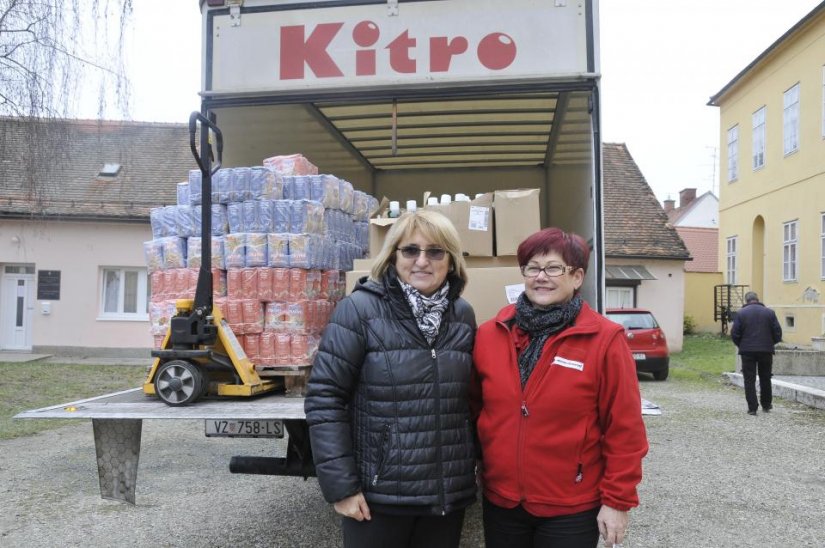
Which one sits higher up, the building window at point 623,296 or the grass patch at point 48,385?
the building window at point 623,296

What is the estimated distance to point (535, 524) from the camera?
225cm

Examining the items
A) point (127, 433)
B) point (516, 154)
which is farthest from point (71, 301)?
point (127, 433)

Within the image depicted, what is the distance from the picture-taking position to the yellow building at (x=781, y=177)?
16391 millimetres

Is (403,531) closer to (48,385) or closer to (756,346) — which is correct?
(756,346)

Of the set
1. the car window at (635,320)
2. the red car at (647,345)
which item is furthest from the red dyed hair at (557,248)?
the car window at (635,320)

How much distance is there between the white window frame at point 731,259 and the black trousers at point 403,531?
22337 millimetres

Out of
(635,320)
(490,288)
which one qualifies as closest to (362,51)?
(490,288)

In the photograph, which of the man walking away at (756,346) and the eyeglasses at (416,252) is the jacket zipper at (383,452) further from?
the man walking away at (756,346)

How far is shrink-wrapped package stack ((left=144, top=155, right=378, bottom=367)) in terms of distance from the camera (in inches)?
149

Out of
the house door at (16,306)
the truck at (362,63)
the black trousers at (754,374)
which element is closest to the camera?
the truck at (362,63)

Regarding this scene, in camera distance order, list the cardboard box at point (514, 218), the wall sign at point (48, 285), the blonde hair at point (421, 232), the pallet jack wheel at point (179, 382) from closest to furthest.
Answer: the blonde hair at point (421, 232)
the pallet jack wheel at point (179, 382)
the cardboard box at point (514, 218)
the wall sign at point (48, 285)

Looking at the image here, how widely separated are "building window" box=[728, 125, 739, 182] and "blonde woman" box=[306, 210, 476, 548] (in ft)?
73.0

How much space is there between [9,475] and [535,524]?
5.14 m

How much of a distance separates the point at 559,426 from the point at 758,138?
2086cm
